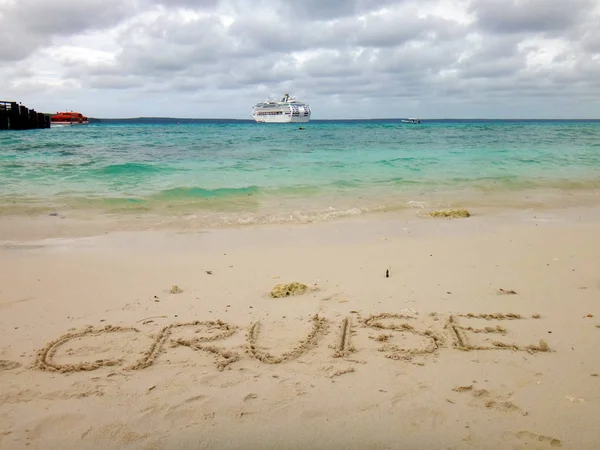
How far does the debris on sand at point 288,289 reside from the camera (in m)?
4.49

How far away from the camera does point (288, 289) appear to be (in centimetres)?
456

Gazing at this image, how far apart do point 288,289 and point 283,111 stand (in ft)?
255

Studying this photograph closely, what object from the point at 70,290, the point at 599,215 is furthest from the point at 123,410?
the point at 599,215

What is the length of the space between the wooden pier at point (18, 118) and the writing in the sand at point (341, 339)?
142ft

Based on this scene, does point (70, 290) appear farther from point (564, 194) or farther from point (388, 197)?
point (564, 194)

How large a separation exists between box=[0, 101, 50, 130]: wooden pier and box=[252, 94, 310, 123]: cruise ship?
3943cm

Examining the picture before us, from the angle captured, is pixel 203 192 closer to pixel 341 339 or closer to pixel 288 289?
pixel 288 289

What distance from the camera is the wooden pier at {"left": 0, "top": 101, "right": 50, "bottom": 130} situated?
1531 inches

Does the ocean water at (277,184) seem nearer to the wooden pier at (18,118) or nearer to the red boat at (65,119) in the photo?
the wooden pier at (18,118)

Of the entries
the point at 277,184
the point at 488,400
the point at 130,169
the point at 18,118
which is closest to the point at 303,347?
the point at 488,400

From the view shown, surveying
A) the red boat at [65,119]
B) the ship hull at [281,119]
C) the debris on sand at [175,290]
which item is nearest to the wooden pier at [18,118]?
the red boat at [65,119]

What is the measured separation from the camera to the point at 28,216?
861 centimetres

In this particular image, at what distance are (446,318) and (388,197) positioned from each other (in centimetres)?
714

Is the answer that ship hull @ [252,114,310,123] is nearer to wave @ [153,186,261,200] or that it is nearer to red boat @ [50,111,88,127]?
red boat @ [50,111,88,127]
